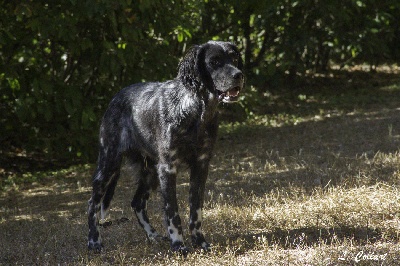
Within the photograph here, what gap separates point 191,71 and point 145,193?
4.87 feet

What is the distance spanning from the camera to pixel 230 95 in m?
5.69

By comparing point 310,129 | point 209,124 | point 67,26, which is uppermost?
point 67,26

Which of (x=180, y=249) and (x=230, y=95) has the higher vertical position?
(x=230, y=95)

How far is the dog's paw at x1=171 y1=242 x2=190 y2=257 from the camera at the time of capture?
5877mm

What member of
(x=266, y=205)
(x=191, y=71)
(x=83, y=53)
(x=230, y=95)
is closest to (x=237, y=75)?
(x=230, y=95)

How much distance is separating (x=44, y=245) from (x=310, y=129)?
7.47 meters

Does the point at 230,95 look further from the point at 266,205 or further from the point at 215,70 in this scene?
the point at 266,205

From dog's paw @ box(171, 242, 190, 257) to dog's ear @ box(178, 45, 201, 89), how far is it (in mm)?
1308

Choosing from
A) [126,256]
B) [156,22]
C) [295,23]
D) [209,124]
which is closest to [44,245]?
[126,256]

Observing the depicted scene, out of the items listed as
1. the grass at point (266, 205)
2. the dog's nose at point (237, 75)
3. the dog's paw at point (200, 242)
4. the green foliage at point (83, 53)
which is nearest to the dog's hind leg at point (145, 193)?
the grass at point (266, 205)

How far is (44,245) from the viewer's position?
6656 millimetres

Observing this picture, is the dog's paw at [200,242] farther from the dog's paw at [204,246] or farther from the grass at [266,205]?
the grass at [266,205]

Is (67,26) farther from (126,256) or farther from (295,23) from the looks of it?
(295,23)

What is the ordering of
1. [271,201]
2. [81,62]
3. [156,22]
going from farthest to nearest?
[81,62]
[156,22]
[271,201]
